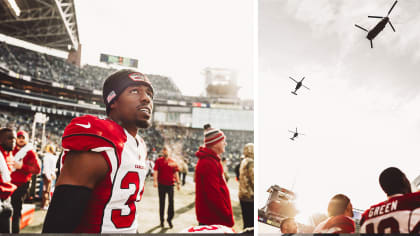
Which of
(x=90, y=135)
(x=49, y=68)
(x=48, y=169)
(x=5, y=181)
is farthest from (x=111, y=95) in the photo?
(x=49, y=68)

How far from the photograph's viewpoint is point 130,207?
80 centimetres

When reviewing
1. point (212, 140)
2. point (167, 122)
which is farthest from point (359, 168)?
point (167, 122)

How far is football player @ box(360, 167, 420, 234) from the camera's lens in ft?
3.49

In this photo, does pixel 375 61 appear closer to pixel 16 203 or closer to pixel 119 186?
pixel 119 186

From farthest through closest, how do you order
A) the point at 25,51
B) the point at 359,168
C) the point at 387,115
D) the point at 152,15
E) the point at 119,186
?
the point at 25,51 → the point at 152,15 → the point at 387,115 → the point at 359,168 → the point at 119,186

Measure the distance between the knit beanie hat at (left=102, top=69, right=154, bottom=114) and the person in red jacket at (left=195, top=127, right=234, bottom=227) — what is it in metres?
1.03

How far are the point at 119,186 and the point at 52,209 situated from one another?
0.58 ft

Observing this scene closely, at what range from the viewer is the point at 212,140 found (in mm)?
1945

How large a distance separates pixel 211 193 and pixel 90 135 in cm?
121

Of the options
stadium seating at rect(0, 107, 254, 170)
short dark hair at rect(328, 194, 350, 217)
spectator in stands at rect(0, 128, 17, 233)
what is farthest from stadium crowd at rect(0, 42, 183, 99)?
short dark hair at rect(328, 194, 350, 217)

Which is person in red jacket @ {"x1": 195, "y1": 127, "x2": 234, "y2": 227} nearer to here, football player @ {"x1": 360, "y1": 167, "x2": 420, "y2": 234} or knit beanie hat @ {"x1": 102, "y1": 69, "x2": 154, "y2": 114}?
football player @ {"x1": 360, "y1": 167, "x2": 420, "y2": 234}

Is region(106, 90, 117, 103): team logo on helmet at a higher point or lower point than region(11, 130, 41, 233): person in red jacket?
higher

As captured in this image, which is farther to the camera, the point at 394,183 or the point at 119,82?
the point at 394,183

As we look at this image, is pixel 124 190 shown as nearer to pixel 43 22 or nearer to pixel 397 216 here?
pixel 397 216
